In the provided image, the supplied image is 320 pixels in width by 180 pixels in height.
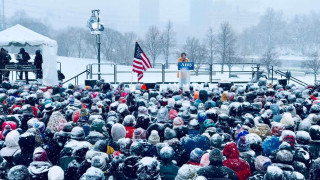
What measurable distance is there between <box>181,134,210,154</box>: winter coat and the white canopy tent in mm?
16565

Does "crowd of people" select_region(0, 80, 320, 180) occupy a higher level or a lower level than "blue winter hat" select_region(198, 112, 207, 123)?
lower

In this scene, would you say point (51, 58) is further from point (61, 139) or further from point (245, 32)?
point (245, 32)

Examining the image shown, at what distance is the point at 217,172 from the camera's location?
4992mm

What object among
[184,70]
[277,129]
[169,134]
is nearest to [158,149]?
[169,134]

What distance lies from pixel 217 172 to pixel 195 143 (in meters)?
1.41

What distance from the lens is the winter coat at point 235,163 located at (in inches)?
215

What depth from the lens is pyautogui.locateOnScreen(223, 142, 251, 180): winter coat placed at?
Answer: 5.45 m

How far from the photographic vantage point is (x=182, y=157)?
6.28m

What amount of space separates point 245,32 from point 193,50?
6538 centimetres

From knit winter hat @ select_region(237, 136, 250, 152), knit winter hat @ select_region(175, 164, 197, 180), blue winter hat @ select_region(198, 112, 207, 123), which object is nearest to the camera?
knit winter hat @ select_region(175, 164, 197, 180)

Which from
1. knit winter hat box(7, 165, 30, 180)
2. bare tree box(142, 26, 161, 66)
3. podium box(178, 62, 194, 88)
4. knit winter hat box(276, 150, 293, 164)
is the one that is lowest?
knit winter hat box(7, 165, 30, 180)

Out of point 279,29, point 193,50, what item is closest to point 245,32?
point 279,29

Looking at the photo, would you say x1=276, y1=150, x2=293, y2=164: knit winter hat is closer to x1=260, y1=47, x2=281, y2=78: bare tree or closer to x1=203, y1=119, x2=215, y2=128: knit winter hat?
x1=203, y1=119, x2=215, y2=128: knit winter hat

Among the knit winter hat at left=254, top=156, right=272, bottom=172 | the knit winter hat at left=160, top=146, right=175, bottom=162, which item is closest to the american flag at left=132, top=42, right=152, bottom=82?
the knit winter hat at left=160, top=146, right=175, bottom=162
